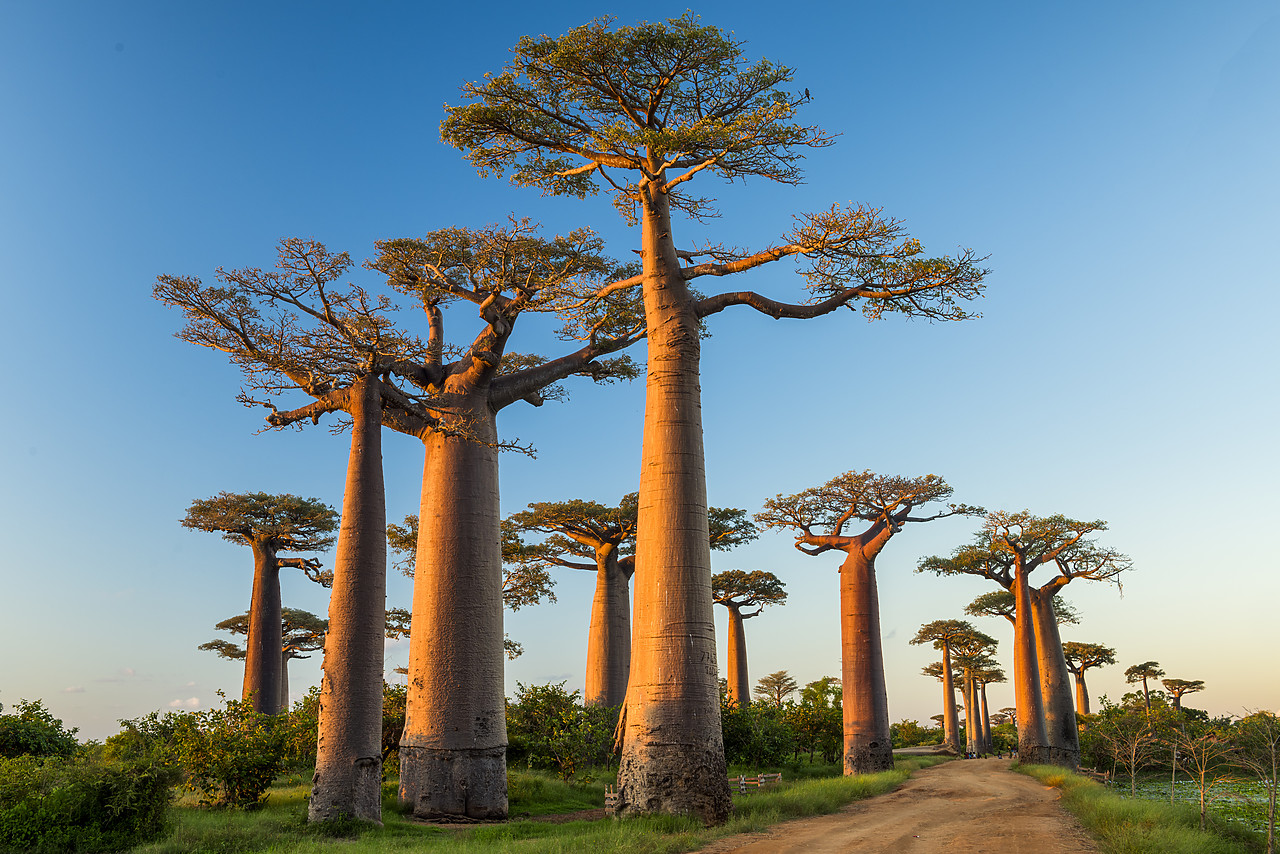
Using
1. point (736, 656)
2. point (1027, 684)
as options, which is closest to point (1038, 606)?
point (1027, 684)

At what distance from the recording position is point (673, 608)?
11.5 metres

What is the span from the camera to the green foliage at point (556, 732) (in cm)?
1803

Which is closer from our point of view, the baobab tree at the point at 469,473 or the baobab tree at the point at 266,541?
the baobab tree at the point at 469,473

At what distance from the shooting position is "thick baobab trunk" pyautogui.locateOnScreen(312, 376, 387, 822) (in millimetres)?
11969

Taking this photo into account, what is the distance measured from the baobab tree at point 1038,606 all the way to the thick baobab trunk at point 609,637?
1125 centimetres

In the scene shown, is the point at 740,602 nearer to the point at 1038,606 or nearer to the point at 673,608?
the point at 1038,606

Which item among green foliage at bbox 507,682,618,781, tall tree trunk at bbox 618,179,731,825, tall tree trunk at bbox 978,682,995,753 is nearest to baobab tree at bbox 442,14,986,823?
tall tree trunk at bbox 618,179,731,825

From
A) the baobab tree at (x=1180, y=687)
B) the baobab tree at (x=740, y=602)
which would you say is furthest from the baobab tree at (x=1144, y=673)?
the baobab tree at (x=740, y=602)

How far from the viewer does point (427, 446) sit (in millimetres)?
15852

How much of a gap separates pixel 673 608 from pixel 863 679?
13236mm

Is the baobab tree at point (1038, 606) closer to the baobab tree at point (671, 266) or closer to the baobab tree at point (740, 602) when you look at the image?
the baobab tree at point (740, 602)

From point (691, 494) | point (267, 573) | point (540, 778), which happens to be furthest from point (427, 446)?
point (267, 573)

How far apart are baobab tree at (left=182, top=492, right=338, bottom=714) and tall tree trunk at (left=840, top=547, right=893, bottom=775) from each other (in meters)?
16.2

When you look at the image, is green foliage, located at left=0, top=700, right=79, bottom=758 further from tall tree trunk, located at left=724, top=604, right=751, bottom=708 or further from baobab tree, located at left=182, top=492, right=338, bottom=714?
tall tree trunk, located at left=724, top=604, right=751, bottom=708
